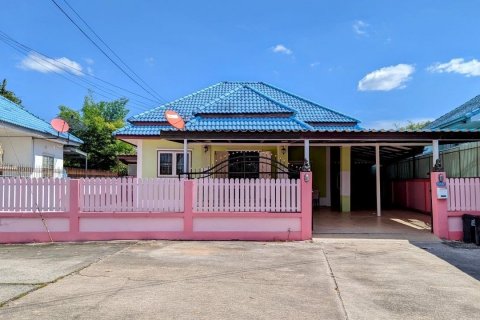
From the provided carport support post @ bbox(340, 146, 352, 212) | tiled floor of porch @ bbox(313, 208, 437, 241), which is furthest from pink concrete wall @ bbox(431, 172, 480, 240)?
carport support post @ bbox(340, 146, 352, 212)

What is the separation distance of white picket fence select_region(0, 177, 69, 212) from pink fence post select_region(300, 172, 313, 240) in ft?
19.6

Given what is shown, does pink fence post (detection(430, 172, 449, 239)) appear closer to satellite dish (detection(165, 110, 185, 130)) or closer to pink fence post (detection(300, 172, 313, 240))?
pink fence post (detection(300, 172, 313, 240))

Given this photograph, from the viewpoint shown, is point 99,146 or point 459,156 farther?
point 99,146

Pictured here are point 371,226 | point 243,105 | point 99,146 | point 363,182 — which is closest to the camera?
point 371,226

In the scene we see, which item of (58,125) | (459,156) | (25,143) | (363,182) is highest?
(58,125)

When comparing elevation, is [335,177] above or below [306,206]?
above

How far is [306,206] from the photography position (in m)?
10.3

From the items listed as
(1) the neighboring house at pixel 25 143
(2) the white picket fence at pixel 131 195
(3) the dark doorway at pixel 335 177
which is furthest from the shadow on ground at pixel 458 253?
(1) the neighboring house at pixel 25 143

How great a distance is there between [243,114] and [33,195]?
7911mm

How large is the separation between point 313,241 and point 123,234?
190 inches

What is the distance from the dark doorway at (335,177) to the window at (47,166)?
13057 mm

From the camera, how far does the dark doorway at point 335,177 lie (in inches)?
723

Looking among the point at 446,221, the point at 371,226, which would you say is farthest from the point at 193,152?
the point at 446,221

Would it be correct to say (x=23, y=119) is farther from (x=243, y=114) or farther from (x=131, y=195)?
(x=131, y=195)
